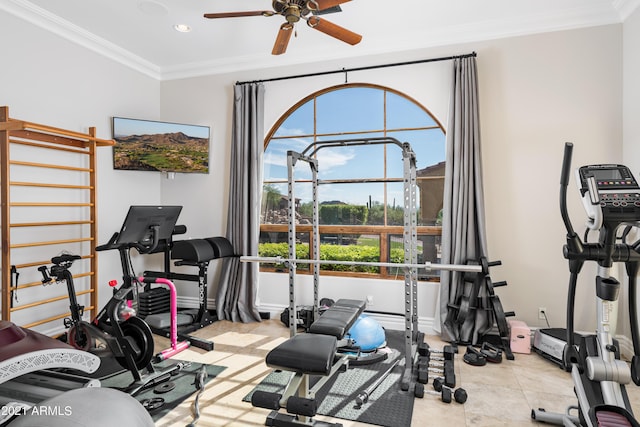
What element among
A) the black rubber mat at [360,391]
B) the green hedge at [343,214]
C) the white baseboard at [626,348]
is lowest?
the black rubber mat at [360,391]

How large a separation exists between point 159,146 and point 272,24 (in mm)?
1893

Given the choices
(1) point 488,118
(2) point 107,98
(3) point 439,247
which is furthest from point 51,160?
(1) point 488,118

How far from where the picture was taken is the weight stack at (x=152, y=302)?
12.4 ft

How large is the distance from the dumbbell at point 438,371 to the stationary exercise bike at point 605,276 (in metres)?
0.80

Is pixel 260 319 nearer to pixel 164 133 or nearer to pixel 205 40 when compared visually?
pixel 164 133

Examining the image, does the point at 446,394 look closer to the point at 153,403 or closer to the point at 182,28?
the point at 153,403

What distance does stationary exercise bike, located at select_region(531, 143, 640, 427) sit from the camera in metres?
1.76

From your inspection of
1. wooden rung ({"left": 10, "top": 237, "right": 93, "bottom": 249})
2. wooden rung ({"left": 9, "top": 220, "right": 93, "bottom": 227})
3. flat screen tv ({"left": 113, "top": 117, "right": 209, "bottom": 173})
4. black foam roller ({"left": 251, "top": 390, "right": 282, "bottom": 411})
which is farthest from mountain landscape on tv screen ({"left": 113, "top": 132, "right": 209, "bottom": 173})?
black foam roller ({"left": 251, "top": 390, "right": 282, "bottom": 411})

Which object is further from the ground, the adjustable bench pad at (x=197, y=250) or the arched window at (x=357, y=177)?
the arched window at (x=357, y=177)

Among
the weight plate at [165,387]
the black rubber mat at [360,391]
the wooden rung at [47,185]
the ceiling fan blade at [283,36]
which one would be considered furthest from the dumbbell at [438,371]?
the wooden rung at [47,185]

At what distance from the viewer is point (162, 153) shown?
4188 millimetres

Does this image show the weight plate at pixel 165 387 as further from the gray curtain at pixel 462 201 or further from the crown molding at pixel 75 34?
the crown molding at pixel 75 34

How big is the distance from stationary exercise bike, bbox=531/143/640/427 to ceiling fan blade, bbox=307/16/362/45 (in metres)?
Result: 1.62

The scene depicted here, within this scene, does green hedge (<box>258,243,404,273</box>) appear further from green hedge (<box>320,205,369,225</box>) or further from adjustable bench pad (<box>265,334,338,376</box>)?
adjustable bench pad (<box>265,334,338,376</box>)
